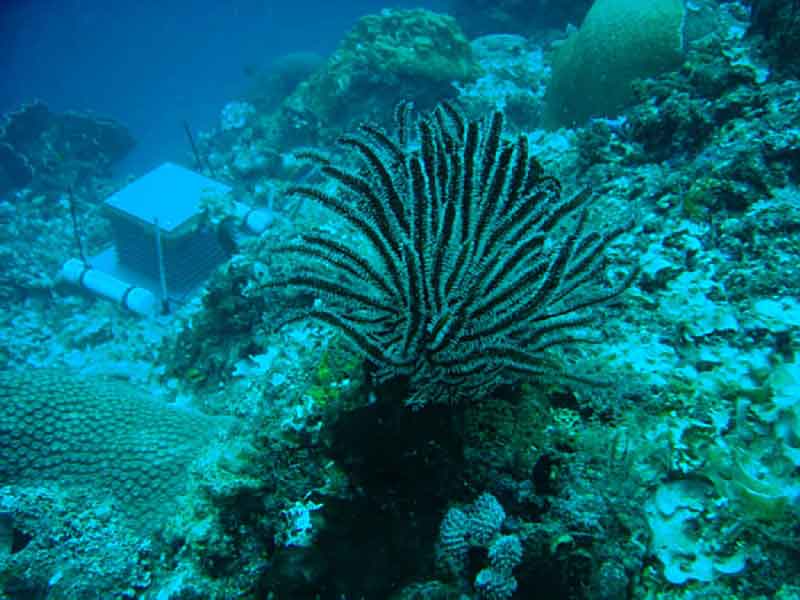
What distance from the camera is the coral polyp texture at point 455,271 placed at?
1.85m

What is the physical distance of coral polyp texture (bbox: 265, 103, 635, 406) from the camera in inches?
72.9

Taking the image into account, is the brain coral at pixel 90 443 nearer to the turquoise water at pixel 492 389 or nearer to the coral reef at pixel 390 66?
the turquoise water at pixel 492 389

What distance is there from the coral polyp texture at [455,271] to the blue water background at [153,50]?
30908mm

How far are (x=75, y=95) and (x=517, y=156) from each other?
221ft

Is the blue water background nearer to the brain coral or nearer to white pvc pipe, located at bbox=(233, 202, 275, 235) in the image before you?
white pvc pipe, located at bbox=(233, 202, 275, 235)

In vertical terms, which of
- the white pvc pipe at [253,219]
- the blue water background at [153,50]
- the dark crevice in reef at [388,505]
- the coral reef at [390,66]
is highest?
the blue water background at [153,50]

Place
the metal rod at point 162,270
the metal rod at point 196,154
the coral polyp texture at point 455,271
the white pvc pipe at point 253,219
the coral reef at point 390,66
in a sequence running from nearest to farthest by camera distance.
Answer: the coral polyp texture at point 455,271, the metal rod at point 162,270, the white pvc pipe at point 253,219, the coral reef at point 390,66, the metal rod at point 196,154

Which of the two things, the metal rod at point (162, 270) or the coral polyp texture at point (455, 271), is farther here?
the metal rod at point (162, 270)

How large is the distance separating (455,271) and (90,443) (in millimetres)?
3930

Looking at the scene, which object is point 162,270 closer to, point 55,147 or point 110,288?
point 110,288

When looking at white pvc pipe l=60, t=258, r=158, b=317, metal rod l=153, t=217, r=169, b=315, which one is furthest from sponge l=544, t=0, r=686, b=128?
white pvc pipe l=60, t=258, r=158, b=317

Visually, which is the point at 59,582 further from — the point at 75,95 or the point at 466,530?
the point at 75,95

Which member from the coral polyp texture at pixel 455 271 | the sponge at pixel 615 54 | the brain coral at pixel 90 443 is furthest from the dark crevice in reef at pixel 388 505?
the sponge at pixel 615 54

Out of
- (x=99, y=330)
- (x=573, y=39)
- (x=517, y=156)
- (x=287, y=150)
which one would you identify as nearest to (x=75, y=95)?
(x=287, y=150)
